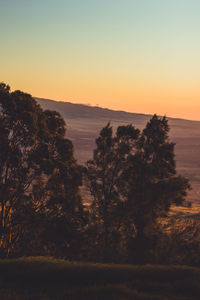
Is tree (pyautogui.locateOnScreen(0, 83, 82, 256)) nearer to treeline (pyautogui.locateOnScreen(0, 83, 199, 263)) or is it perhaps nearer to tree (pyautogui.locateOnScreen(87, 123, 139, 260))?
treeline (pyautogui.locateOnScreen(0, 83, 199, 263))

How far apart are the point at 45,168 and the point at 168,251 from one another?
10.6m

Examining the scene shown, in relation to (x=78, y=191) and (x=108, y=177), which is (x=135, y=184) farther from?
(x=78, y=191)

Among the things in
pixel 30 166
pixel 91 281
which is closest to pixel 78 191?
pixel 30 166

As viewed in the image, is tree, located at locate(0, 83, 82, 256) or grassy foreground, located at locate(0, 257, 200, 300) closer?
grassy foreground, located at locate(0, 257, 200, 300)

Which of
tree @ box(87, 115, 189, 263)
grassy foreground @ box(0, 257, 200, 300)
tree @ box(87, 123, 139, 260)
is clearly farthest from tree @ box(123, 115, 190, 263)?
grassy foreground @ box(0, 257, 200, 300)

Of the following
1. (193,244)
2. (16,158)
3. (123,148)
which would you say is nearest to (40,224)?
(16,158)

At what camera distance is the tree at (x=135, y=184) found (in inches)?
1002

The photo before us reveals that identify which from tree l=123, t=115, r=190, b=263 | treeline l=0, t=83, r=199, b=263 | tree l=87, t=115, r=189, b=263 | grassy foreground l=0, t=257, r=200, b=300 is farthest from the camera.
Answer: tree l=87, t=115, r=189, b=263

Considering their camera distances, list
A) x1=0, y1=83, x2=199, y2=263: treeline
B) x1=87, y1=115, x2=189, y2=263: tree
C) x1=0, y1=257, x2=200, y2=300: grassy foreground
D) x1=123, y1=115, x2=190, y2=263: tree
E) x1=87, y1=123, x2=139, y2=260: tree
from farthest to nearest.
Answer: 1. x1=87, y1=123, x2=139, y2=260: tree
2. x1=87, y1=115, x2=189, y2=263: tree
3. x1=123, y1=115, x2=190, y2=263: tree
4. x1=0, y1=83, x2=199, y2=263: treeline
5. x1=0, y1=257, x2=200, y2=300: grassy foreground

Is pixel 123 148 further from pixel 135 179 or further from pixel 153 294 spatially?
pixel 153 294

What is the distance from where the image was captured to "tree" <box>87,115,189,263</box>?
83.5 feet

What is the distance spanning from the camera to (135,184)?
26.7 meters

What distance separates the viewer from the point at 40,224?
23.6 m

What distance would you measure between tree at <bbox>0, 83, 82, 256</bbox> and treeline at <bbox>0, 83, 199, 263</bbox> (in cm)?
6
